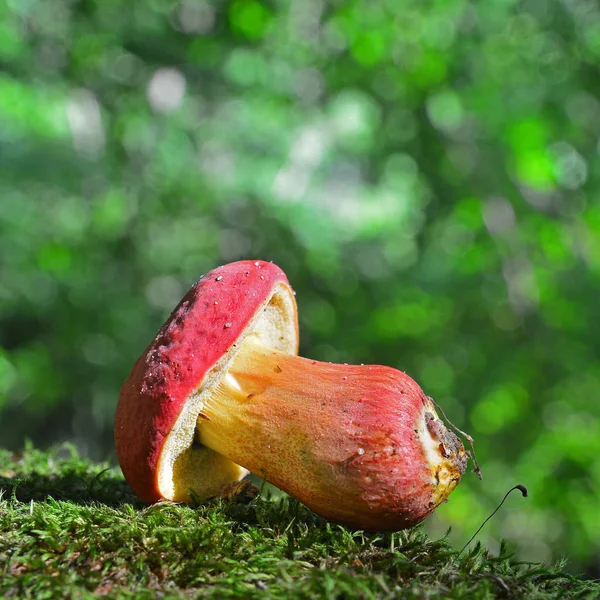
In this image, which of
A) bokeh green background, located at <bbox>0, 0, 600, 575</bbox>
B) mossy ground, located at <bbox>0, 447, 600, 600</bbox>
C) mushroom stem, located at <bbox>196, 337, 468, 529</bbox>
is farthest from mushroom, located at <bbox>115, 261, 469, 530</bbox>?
bokeh green background, located at <bbox>0, 0, 600, 575</bbox>

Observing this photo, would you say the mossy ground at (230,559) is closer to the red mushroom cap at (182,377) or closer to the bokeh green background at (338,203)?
the red mushroom cap at (182,377)

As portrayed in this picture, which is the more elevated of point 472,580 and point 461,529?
point 472,580

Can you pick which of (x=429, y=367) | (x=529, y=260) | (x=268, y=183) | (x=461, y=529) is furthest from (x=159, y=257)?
(x=461, y=529)

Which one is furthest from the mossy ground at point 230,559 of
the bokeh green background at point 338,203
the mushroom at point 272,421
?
the bokeh green background at point 338,203

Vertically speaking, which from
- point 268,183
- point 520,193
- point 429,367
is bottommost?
point 429,367

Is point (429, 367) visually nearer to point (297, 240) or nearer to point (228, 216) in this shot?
point (297, 240)

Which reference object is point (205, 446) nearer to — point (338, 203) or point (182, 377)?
point (182, 377)

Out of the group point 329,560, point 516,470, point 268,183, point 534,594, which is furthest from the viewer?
point 268,183
